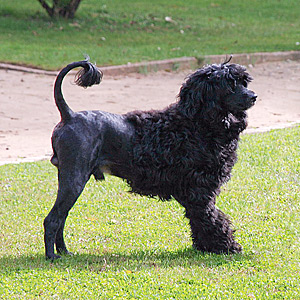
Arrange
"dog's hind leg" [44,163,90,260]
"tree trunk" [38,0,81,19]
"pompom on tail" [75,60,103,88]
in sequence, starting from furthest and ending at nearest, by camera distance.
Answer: "tree trunk" [38,0,81,19] → "pompom on tail" [75,60,103,88] → "dog's hind leg" [44,163,90,260]

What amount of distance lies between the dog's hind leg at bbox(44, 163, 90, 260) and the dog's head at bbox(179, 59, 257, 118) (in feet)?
3.41

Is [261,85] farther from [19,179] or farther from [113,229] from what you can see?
[113,229]

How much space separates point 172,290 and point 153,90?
346 inches

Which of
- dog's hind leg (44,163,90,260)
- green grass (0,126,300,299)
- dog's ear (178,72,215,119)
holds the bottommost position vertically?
green grass (0,126,300,299)

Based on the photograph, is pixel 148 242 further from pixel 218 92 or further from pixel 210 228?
pixel 218 92

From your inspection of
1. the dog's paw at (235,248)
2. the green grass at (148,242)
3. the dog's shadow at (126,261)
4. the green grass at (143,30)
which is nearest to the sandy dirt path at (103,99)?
the green grass at (143,30)

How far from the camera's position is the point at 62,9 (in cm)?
1792

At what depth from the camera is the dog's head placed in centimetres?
504

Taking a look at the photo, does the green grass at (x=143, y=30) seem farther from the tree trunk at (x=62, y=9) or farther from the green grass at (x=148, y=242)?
the green grass at (x=148, y=242)

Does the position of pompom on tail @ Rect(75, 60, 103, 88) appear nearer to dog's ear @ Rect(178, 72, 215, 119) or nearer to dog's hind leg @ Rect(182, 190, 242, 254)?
dog's ear @ Rect(178, 72, 215, 119)

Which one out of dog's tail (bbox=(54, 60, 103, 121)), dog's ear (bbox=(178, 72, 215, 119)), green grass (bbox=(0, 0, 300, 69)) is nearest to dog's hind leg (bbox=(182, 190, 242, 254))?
dog's ear (bbox=(178, 72, 215, 119))

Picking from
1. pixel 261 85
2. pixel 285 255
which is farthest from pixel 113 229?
pixel 261 85

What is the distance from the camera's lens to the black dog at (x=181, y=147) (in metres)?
4.97

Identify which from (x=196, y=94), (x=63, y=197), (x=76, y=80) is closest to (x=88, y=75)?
(x=76, y=80)
